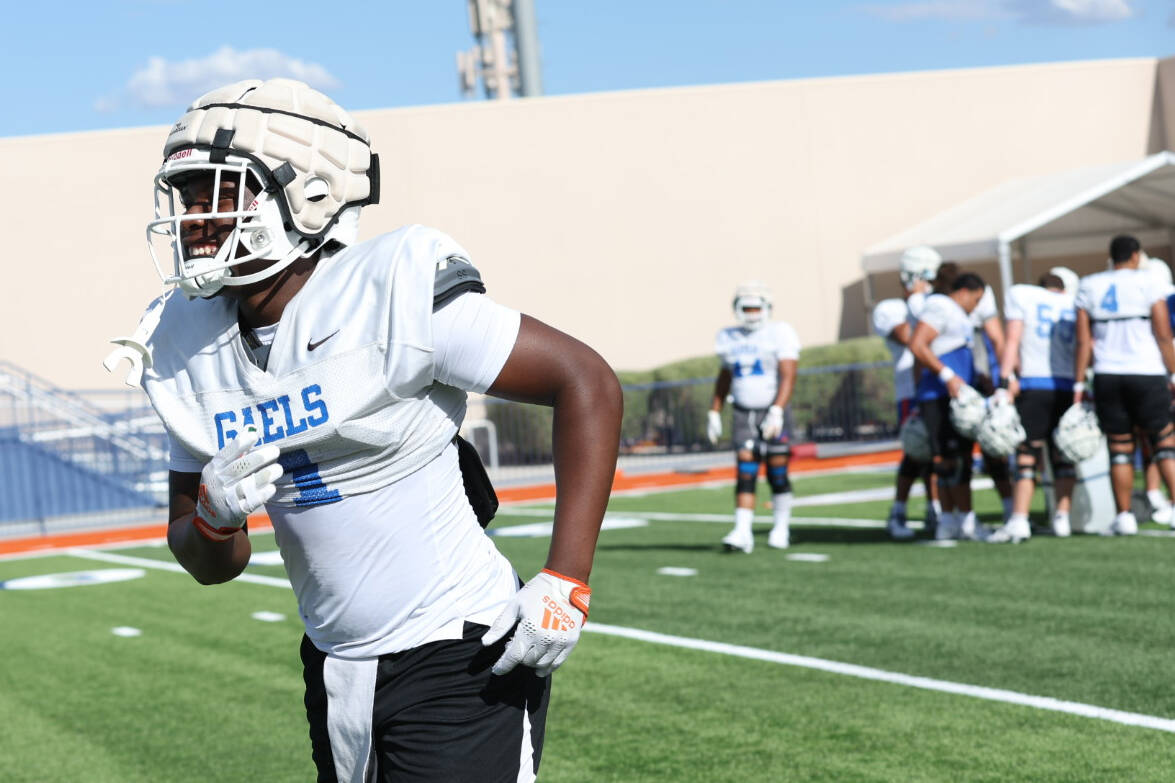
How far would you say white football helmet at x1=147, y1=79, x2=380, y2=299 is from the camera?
2672 millimetres

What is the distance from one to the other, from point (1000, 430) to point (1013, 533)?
2.68 ft

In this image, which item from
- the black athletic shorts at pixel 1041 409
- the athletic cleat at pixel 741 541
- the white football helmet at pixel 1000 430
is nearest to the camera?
the white football helmet at pixel 1000 430

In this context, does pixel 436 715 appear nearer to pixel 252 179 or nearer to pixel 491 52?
pixel 252 179

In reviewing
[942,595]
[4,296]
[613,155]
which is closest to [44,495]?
[4,296]

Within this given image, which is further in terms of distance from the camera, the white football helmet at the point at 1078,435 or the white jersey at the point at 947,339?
the white jersey at the point at 947,339

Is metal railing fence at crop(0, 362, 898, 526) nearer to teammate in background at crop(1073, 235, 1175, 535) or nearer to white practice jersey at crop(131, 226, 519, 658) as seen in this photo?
teammate in background at crop(1073, 235, 1175, 535)

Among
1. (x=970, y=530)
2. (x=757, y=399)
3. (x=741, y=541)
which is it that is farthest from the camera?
(x=757, y=399)

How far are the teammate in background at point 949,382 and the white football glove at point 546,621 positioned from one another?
7786 millimetres

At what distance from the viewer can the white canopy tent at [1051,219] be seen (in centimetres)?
2320

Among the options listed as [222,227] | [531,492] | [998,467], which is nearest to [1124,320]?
[998,467]

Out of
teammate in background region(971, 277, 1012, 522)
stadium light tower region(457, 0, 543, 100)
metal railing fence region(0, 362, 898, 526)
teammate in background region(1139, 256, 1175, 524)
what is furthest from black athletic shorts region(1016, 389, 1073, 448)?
stadium light tower region(457, 0, 543, 100)

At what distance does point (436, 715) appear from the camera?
8.84 ft

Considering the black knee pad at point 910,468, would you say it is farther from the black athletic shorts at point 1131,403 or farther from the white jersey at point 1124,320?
the white jersey at point 1124,320

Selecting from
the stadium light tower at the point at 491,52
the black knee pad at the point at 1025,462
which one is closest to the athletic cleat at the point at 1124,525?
the black knee pad at the point at 1025,462
